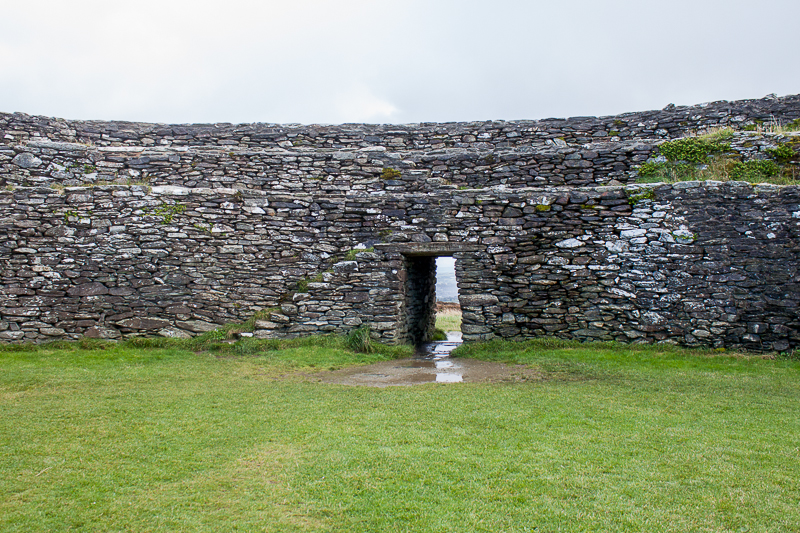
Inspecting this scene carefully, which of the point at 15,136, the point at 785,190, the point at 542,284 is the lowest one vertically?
the point at 542,284

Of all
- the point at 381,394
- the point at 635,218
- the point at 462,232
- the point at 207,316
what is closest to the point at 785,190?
the point at 635,218

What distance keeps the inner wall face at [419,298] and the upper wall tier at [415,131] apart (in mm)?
3834

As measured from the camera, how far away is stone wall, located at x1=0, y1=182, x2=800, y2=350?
32.3 ft

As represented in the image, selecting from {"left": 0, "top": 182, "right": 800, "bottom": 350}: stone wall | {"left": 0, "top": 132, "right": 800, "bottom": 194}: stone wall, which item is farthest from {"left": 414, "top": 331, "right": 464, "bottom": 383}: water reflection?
{"left": 0, "top": 132, "right": 800, "bottom": 194}: stone wall

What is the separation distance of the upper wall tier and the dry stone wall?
6.87ft

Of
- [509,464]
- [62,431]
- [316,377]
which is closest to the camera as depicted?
[509,464]

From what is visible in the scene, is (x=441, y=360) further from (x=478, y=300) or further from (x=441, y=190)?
(x=441, y=190)

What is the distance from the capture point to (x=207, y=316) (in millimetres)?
10672

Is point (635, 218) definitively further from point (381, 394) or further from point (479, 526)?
point (479, 526)

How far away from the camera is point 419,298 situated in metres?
12.8

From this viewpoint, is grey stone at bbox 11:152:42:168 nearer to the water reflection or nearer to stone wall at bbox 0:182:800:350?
stone wall at bbox 0:182:800:350

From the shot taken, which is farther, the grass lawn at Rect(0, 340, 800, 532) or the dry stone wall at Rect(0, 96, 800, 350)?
the dry stone wall at Rect(0, 96, 800, 350)

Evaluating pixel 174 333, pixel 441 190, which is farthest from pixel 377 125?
pixel 174 333

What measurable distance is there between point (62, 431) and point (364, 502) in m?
3.53
